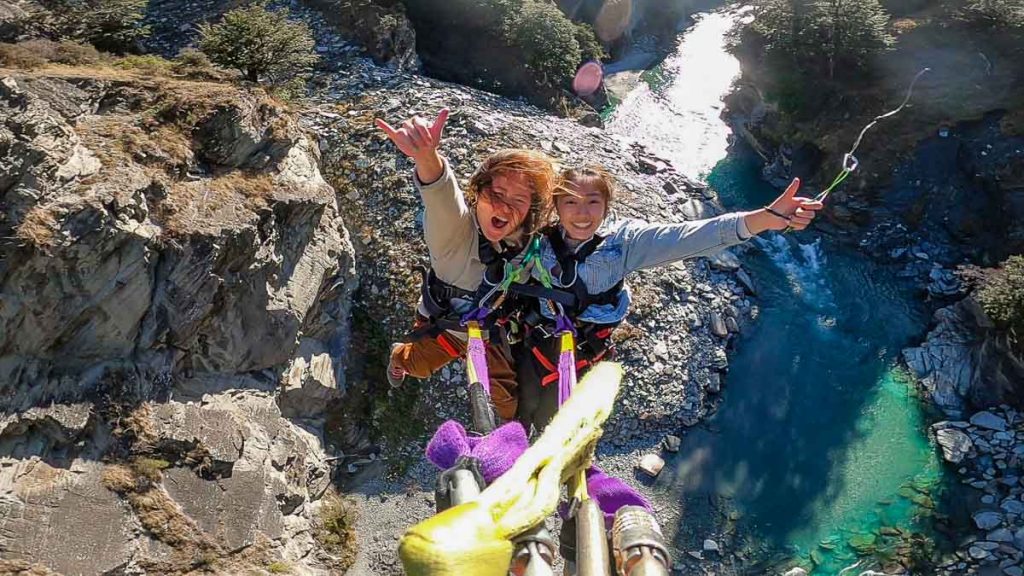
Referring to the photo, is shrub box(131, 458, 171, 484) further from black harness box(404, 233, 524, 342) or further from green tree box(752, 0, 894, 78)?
green tree box(752, 0, 894, 78)

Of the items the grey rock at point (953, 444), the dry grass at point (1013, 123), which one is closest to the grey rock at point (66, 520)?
the grey rock at point (953, 444)

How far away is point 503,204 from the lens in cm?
312

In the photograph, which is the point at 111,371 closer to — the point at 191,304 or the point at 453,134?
the point at 191,304

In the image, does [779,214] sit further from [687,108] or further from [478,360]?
[687,108]

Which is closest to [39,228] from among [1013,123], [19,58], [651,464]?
[19,58]

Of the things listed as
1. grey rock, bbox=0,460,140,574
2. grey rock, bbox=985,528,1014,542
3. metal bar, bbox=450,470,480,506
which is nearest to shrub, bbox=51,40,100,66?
grey rock, bbox=0,460,140,574

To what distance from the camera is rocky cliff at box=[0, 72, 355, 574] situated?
7707 mm

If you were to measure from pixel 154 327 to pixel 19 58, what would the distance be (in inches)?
186

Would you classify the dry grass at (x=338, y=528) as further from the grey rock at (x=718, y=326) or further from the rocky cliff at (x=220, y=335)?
the grey rock at (x=718, y=326)

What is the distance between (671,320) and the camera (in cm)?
1379

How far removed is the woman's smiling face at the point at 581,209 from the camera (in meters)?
3.30

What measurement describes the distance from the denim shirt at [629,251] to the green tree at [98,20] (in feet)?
44.2

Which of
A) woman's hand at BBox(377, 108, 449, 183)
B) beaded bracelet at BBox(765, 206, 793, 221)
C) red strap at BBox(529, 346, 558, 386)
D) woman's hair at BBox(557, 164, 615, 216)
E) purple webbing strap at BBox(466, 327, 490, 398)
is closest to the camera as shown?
woman's hand at BBox(377, 108, 449, 183)

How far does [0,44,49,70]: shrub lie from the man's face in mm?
9956
